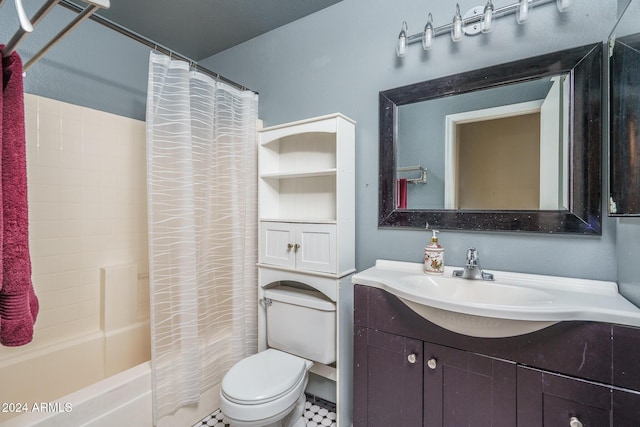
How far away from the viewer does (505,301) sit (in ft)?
3.84

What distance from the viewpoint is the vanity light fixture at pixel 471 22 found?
1236 mm

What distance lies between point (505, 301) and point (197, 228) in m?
1.49

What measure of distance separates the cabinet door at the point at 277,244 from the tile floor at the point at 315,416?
89cm

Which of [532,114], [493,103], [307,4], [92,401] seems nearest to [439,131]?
[493,103]

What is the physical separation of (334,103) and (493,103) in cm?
86

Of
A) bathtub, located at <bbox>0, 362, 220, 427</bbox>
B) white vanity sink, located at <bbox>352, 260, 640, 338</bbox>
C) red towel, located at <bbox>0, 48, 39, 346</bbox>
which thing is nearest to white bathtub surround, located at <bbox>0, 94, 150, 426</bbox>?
bathtub, located at <bbox>0, 362, 220, 427</bbox>

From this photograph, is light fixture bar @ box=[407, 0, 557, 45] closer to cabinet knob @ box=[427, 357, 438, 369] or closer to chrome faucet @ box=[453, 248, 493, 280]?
chrome faucet @ box=[453, 248, 493, 280]

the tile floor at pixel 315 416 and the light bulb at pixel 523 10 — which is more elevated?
the light bulb at pixel 523 10

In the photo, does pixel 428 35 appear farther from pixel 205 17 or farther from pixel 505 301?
pixel 205 17

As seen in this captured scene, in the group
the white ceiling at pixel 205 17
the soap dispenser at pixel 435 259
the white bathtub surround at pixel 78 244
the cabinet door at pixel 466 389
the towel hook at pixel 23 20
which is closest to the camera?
the towel hook at pixel 23 20

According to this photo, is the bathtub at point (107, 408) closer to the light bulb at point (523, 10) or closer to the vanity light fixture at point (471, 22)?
the vanity light fixture at point (471, 22)

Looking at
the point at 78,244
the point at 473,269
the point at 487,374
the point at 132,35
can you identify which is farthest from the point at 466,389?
the point at 78,244

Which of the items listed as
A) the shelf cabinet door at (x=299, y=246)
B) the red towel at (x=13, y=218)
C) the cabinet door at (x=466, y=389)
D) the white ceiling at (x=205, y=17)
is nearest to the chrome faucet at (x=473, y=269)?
the cabinet door at (x=466, y=389)

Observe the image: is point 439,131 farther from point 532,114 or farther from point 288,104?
point 288,104
